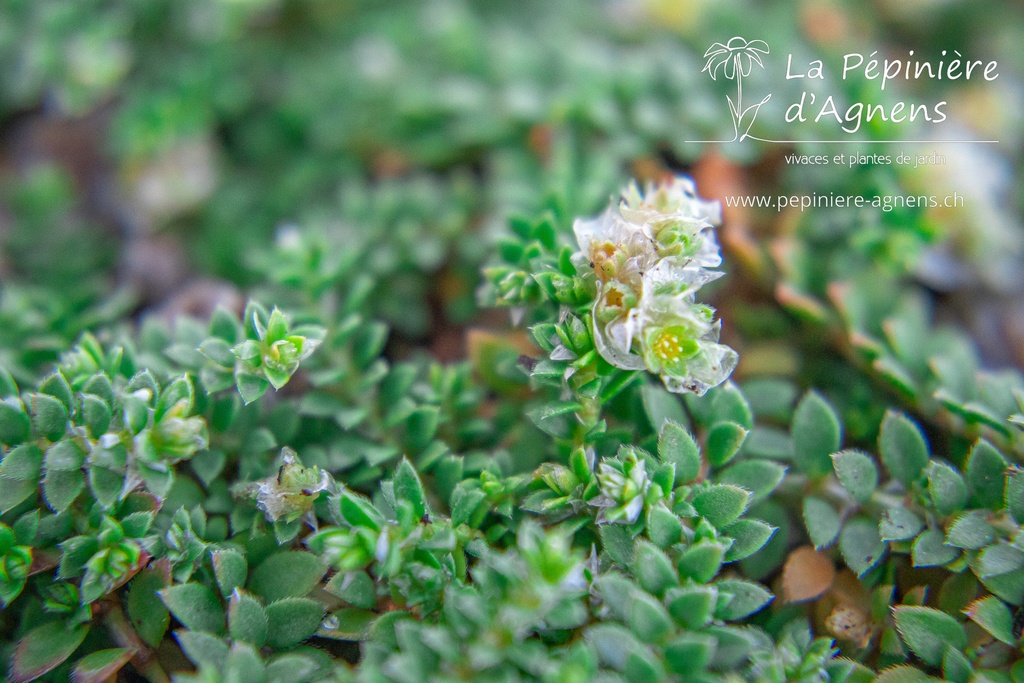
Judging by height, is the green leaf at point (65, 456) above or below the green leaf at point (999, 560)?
above

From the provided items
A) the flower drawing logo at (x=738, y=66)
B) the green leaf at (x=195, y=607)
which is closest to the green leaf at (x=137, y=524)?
the green leaf at (x=195, y=607)

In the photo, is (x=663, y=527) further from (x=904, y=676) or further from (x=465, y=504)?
(x=904, y=676)

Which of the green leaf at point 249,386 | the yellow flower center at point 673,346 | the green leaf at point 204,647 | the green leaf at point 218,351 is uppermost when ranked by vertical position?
the yellow flower center at point 673,346

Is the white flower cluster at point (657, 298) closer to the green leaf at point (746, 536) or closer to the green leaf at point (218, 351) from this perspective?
the green leaf at point (746, 536)

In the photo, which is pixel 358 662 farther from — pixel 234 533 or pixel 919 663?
pixel 919 663

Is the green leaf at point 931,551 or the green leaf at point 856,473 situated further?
the green leaf at point 856,473
